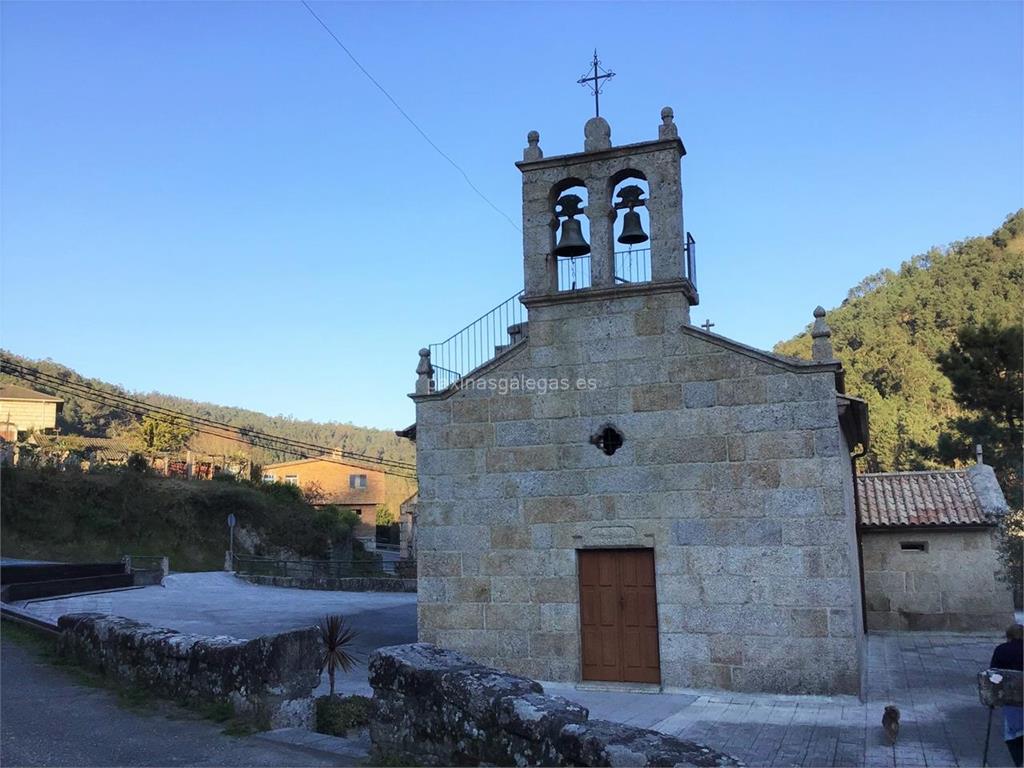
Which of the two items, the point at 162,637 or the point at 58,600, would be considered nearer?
the point at 162,637

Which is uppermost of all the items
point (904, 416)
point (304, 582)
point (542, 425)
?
point (904, 416)

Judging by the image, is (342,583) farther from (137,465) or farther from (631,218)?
(631,218)

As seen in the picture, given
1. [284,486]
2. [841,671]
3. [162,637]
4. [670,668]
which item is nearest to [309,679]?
[162,637]

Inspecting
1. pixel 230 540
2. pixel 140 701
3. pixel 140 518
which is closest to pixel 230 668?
pixel 140 701

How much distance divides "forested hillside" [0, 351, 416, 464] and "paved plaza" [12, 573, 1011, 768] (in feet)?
187

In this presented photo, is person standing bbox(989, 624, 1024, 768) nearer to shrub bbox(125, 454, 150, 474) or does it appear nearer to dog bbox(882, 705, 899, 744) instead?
dog bbox(882, 705, 899, 744)

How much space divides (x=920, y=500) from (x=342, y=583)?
2019 cm

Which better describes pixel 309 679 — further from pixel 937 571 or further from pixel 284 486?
pixel 284 486

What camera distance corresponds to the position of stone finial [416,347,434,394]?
1295 cm

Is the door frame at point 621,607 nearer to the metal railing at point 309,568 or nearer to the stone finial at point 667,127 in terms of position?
the stone finial at point 667,127

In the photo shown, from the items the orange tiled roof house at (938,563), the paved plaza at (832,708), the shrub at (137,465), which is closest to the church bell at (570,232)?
the paved plaza at (832,708)

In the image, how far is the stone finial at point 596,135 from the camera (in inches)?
490

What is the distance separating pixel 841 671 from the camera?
10.3 meters

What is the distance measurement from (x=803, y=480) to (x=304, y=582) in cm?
2311
